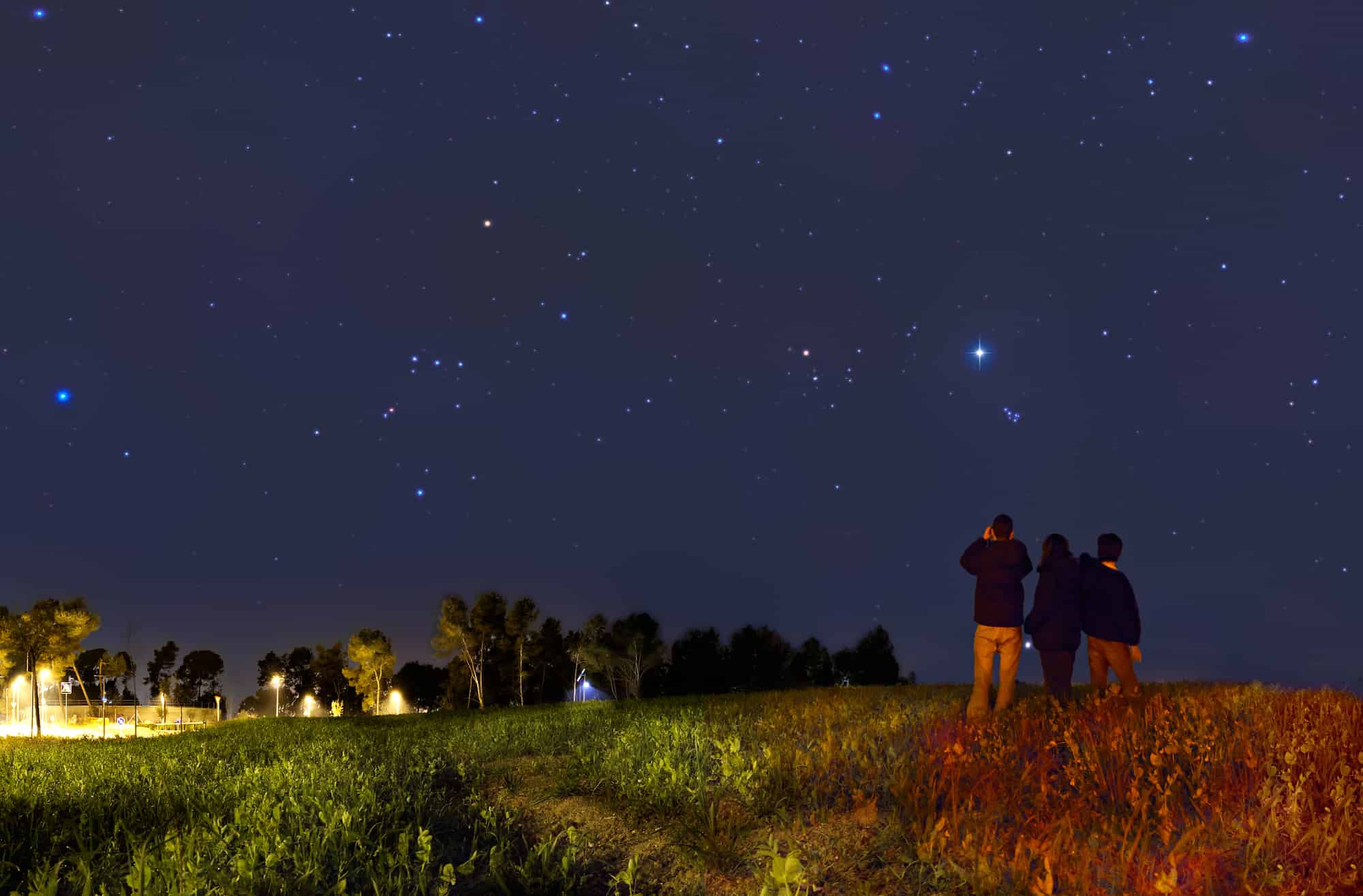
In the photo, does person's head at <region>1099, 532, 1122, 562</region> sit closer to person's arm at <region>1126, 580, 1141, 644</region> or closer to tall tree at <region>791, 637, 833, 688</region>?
person's arm at <region>1126, 580, 1141, 644</region>

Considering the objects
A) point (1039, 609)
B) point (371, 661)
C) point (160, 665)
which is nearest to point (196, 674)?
point (160, 665)

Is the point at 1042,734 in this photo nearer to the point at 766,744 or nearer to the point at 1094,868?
the point at 766,744

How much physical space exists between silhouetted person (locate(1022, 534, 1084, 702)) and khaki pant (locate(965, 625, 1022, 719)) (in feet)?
3.74

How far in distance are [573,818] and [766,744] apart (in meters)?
1.70

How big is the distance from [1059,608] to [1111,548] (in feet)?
3.62

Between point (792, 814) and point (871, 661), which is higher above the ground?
point (792, 814)

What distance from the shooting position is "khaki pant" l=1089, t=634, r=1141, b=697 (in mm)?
10094

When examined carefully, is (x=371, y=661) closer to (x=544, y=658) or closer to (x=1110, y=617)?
(x=544, y=658)

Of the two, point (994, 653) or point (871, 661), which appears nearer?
point (994, 653)

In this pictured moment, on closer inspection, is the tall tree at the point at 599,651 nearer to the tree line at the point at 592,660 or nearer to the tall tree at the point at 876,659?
the tree line at the point at 592,660

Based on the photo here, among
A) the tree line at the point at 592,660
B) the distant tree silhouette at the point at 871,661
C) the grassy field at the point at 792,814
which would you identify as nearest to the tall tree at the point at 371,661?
the tree line at the point at 592,660

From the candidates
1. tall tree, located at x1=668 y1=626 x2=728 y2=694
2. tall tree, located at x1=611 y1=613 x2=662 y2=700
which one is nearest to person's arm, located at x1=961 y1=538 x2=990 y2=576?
tall tree, located at x1=611 y1=613 x2=662 y2=700

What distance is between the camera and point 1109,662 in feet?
33.5

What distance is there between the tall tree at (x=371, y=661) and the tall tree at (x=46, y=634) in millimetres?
16706
